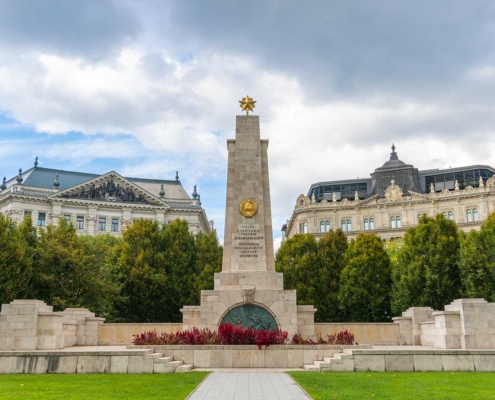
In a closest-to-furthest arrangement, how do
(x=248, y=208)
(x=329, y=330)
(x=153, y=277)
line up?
1. (x=248, y=208)
2. (x=329, y=330)
3. (x=153, y=277)

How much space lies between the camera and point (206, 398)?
10984 mm

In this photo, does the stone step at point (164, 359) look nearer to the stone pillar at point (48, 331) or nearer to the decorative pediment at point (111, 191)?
the stone pillar at point (48, 331)

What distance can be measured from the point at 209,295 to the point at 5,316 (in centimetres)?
822

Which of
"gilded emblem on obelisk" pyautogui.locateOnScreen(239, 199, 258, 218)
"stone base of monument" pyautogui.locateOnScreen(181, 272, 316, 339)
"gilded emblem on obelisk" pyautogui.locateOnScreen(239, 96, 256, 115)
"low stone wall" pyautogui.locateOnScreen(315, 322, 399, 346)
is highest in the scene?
"gilded emblem on obelisk" pyautogui.locateOnScreen(239, 96, 256, 115)

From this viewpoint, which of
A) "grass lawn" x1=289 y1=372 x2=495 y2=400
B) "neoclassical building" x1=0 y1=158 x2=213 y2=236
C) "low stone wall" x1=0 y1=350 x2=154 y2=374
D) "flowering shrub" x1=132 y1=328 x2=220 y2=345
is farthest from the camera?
"neoclassical building" x1=0 y1=158 x2=213 y2=236

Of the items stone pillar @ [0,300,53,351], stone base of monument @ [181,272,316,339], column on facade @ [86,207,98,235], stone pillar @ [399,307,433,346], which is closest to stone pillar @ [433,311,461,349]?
stone pillar @ [399,307,433,346]

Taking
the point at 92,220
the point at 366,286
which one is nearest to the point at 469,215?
the point at 366,286

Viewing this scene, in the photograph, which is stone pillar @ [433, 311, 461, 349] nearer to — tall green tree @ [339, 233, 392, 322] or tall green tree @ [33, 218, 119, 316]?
tall green tree @ [339, 233, 392, 322]

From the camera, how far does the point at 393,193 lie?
74.2 meters

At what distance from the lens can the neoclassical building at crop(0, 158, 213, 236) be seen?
70.1 metres

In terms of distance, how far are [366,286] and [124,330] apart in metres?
21.3

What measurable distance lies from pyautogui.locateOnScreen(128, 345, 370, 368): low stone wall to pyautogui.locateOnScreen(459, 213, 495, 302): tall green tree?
19.0m

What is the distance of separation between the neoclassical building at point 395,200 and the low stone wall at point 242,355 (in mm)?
56689

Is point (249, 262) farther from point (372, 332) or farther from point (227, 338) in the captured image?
point (372, 332)
